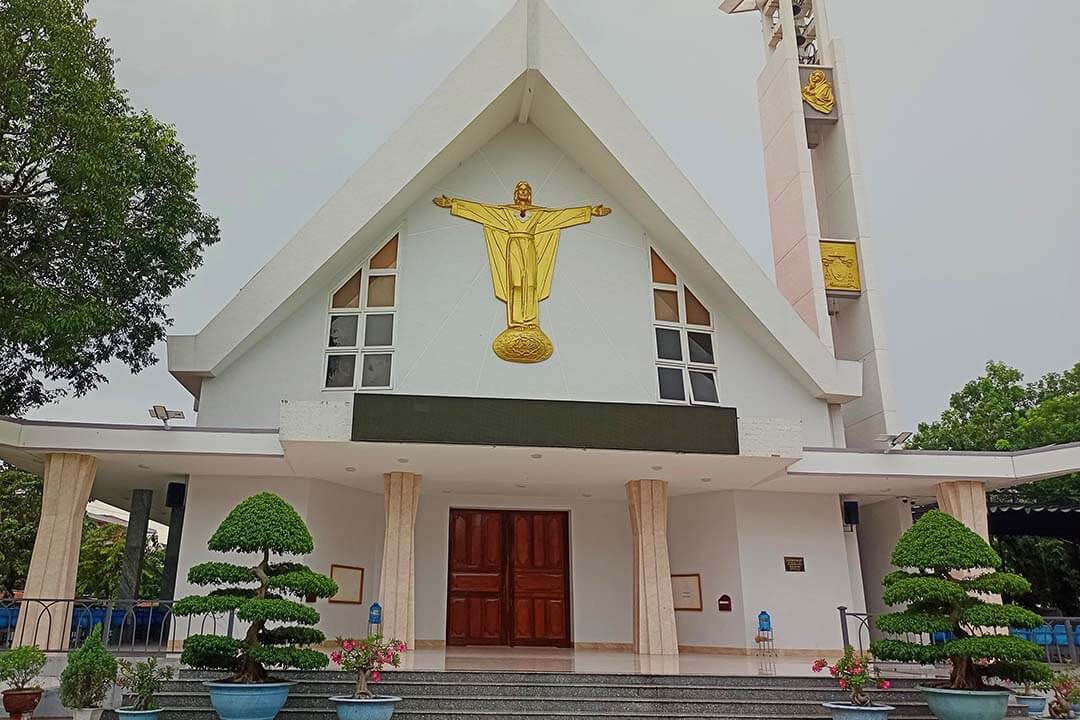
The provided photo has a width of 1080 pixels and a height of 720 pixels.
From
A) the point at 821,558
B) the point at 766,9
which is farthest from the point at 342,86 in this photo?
the point at 821,558

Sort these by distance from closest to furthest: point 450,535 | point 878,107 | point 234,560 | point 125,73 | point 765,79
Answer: point 234,560, point 450,535, point 125,73, point 765,79, point 878,107

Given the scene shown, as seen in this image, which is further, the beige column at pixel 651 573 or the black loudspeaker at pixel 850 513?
the black loudspeaker at pixel 850 513

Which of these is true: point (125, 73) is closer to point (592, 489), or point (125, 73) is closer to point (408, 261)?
point (408, 261)

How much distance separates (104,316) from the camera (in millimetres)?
9695

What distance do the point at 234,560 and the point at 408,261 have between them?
15.5 feet

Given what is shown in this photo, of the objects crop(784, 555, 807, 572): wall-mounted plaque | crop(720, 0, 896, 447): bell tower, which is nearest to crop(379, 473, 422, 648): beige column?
crop(784, 555, 807, 572): wall-mounted plaque

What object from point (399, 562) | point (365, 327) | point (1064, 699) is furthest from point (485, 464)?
point (1064, 699)

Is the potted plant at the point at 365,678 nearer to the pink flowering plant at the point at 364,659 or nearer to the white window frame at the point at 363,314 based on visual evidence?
the pink flowering plant at the point at 364,659

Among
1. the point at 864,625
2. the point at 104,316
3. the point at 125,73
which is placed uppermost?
the point at 125,73

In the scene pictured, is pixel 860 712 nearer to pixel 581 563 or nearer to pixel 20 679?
pixel 581 563

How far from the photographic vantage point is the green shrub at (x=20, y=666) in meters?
7.13

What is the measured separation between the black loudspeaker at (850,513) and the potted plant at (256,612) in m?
8.36

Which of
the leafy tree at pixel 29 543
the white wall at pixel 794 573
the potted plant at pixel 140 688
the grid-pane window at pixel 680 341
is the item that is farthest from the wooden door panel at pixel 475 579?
the leafy tree at pixel 29 543

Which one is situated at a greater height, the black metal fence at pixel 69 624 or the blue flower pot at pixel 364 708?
the black metal fence at pixel 69 624
